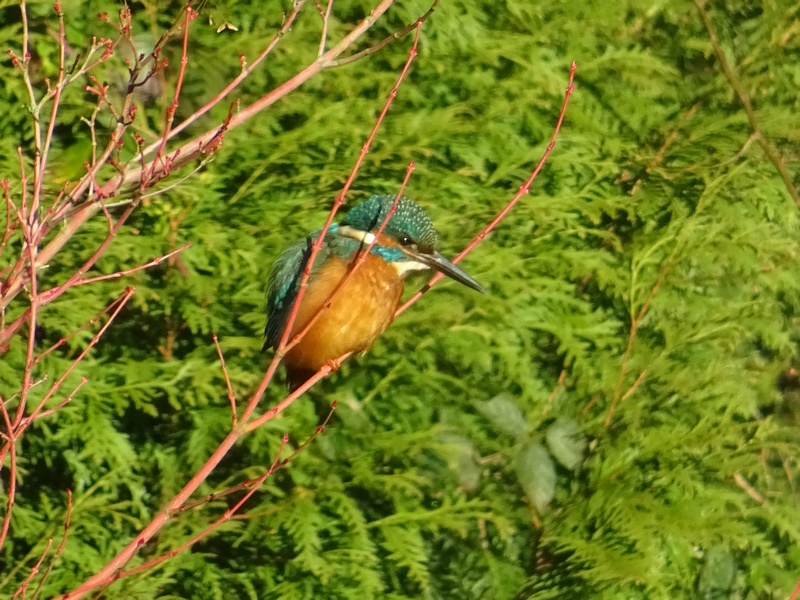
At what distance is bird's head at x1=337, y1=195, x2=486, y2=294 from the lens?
6.55ft

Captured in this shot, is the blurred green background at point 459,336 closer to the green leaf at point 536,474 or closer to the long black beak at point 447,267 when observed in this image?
the green leaf at point 536,474

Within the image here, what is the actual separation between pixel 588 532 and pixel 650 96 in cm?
151

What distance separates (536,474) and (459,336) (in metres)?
0.47

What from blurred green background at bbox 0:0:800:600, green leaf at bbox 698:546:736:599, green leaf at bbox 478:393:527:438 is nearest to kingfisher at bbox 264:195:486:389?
blurred green background at bbox 0:0:800:600

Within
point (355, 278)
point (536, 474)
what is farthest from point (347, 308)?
point (536, 474)

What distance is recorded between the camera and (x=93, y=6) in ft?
7.33

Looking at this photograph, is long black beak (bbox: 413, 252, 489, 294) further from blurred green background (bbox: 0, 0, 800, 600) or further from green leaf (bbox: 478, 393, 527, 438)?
green leaf (bbox: 478, 393, 527, 438)

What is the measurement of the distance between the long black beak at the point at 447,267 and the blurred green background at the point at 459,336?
12.4 inches

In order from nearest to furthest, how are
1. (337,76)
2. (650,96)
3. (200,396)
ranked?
1. (200,396)
2. (337,76)
3. (650,96)

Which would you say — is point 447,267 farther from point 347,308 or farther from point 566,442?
point 566,442

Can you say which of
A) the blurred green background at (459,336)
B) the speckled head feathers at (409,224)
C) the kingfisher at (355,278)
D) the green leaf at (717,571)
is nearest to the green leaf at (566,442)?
the blurred green background at (459,336)

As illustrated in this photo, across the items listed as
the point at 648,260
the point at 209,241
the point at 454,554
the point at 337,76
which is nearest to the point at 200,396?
the point at 209,241

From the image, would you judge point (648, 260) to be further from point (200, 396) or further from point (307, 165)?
point (200, 396)

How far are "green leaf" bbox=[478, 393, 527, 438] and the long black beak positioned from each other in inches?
18.4
